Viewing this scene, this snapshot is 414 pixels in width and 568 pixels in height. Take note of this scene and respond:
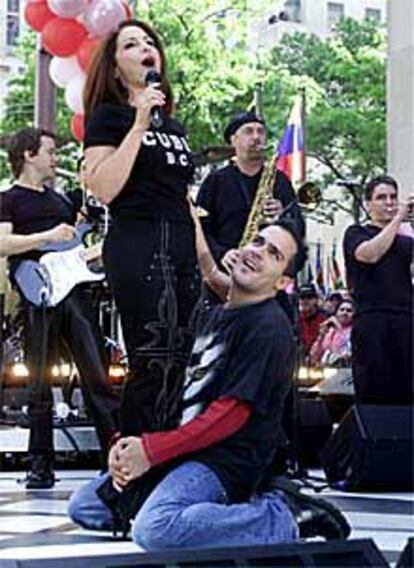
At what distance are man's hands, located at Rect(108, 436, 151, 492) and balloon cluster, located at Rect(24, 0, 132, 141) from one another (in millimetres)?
5490

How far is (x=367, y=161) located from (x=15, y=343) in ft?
63.5

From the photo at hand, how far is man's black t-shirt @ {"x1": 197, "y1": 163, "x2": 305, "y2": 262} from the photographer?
5.28 meters

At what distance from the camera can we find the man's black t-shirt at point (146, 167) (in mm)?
3523

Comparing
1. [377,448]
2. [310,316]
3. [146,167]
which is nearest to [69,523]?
[146,167]

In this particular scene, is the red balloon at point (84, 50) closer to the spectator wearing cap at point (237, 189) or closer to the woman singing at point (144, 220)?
the spectator wearing cap at point (237, 189)

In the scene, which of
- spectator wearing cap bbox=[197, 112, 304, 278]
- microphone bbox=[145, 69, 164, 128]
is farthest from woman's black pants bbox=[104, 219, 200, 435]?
spectator wearing cap bbox=[197, 112, 304, 278]

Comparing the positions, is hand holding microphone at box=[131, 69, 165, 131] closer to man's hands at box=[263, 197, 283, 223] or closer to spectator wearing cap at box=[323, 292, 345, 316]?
man's hands at box=[263, 197, 283, 223]

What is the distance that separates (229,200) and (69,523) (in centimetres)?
168

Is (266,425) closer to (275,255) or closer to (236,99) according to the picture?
(275,255)

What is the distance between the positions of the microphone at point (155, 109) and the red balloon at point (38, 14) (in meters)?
5.31

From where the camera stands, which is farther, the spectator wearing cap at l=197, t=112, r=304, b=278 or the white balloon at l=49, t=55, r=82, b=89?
the white balloon at l=49, t=55, r=82, b=89

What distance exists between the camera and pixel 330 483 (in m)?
5.57

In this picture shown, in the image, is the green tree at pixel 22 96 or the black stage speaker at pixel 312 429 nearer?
the black stage speaker at pixel 312 429

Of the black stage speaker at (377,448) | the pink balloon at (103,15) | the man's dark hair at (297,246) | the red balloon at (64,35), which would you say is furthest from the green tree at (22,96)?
the man's dark hair at (297,246)
